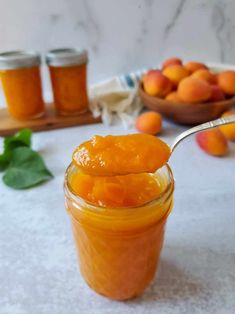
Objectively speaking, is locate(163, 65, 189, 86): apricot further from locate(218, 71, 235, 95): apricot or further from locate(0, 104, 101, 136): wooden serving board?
locate(0, 104, 101, 136): wooden serving board

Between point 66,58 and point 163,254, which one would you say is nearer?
point 163,254

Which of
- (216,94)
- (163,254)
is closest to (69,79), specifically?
(216,94)

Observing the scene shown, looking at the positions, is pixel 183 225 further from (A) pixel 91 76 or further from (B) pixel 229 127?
(A) pixel 91 76

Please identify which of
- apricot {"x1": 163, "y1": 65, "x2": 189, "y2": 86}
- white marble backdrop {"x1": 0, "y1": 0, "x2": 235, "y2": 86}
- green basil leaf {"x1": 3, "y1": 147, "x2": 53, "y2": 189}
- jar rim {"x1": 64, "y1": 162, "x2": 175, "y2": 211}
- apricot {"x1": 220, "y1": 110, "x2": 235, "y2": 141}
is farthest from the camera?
white marble backdrop {"x1": 0, "y1": 0, "x2": 235, "y2": 86}

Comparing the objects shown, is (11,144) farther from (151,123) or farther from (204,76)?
(204,76)

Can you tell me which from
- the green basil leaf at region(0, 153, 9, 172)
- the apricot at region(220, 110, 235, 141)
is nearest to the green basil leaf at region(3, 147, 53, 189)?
the green basil leaf at region(0, 153, 9, 172)

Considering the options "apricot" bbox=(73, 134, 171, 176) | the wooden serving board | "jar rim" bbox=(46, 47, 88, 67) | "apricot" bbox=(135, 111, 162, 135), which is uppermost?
"apricot" bbox=(73, 134, 171, 176)

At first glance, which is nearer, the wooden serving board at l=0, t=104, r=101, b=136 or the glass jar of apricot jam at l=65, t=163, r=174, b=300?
the glass jar of apricot jam at l=65, t=163, r=174, b=300
